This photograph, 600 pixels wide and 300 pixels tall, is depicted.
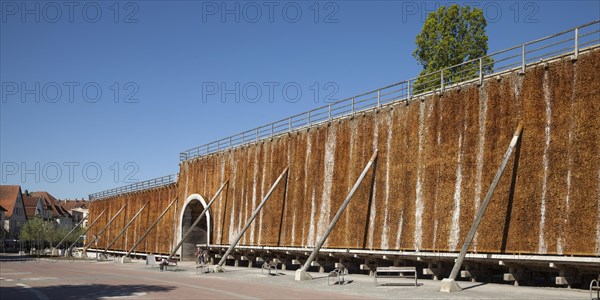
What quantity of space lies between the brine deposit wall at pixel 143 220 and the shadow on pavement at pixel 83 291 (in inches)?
1121

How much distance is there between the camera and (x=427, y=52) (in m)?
46.7

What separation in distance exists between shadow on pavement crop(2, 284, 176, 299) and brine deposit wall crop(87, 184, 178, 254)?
93.4ft

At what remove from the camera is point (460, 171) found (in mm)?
23938

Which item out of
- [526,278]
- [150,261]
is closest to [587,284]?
[526,278]

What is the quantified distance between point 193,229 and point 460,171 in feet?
97.1

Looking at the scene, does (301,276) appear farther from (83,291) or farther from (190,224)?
(190,224)

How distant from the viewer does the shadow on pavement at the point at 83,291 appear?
60.2 ft

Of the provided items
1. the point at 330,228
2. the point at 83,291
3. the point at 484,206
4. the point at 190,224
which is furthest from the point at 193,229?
the point at 484,206

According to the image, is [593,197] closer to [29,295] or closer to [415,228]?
[415,228]

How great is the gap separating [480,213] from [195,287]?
10.9 metres

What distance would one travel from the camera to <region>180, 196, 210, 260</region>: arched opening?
157 feet

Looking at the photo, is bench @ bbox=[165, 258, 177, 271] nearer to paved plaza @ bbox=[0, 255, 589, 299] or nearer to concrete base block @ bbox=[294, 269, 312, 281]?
paved plaza @ bbox=[0, 255, 589, 299]

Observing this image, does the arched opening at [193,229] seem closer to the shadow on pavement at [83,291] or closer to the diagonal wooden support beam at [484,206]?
the shadow on pavement at [83,291]

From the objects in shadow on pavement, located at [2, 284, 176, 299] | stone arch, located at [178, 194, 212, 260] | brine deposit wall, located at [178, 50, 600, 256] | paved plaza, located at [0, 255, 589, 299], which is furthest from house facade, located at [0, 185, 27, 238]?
shadow on pavement, located at [2, 284, 176, 299]
